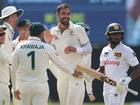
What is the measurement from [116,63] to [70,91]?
2.88 feet

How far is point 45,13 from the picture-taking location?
19.3 metres

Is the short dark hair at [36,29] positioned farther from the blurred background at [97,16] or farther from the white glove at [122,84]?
the blurred background at [97,16]

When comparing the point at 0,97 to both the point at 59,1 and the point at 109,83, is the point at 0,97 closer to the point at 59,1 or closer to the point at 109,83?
the point at 109,83

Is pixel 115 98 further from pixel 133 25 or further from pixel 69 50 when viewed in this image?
pixel 133 25

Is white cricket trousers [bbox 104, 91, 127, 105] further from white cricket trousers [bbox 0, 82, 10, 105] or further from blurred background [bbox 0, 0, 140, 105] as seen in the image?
blurred background [bbox 0, 0, 140, 105]

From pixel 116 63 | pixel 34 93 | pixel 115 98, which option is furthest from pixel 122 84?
pixel 34 93

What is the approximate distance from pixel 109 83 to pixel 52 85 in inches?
279

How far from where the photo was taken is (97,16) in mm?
19312

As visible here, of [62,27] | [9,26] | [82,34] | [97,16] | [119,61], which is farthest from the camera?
[97,16]

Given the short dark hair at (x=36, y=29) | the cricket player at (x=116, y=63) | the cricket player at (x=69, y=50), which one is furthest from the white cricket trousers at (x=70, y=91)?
the short dark hair at (x=36, y=29)

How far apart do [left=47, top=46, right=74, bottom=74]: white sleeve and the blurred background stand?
703 centimetres

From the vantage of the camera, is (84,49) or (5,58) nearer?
(5,58)

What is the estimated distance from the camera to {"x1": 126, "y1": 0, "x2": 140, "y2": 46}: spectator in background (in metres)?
19.3

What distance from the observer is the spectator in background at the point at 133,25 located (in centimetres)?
1928
